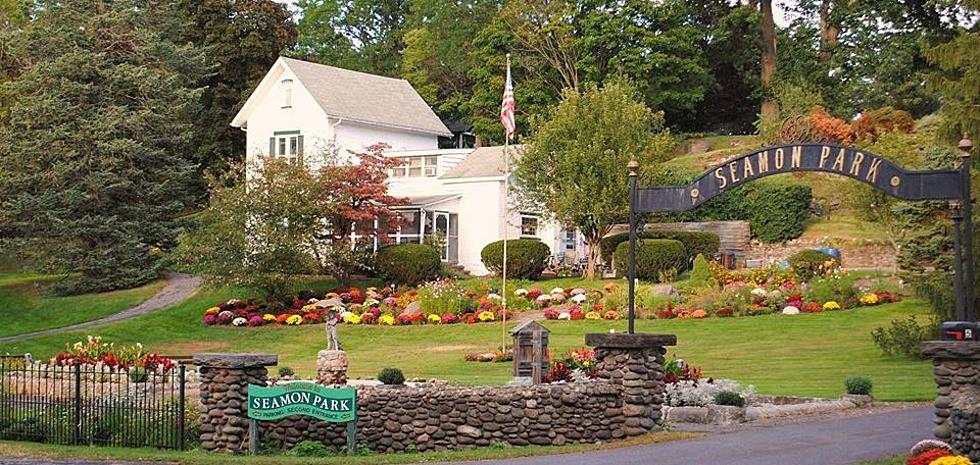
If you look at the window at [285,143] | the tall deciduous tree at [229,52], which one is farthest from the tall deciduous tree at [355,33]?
the window at [285,143]

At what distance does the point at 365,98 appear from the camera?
5319cm

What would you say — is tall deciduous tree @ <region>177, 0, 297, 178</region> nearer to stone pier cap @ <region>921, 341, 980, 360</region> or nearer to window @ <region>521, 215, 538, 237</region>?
window @ <region>521, 215, 538, 237</region>

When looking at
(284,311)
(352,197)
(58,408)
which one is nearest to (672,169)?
(352,197)

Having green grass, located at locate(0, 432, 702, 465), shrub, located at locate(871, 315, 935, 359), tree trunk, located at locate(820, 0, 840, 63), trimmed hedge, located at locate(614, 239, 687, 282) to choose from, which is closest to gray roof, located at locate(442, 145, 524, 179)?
trimmed hedge, located at locate(614, 239, 687, 282)

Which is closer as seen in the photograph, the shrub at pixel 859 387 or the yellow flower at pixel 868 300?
the shrub at pixel 859 387

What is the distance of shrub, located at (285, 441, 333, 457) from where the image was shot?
57.0 feet

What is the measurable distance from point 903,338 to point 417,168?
26.7 meters

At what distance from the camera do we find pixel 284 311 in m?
40.7

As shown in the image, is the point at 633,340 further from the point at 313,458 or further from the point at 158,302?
the point at 158,302

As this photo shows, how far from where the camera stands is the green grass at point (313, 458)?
16719 millimetres

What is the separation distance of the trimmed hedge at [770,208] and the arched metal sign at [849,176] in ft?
83.4

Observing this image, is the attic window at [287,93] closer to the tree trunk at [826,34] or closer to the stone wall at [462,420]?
the tree trunk at [826,34]

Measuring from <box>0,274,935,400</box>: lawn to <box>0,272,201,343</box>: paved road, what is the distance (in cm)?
108

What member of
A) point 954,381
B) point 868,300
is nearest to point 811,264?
point 868,300
